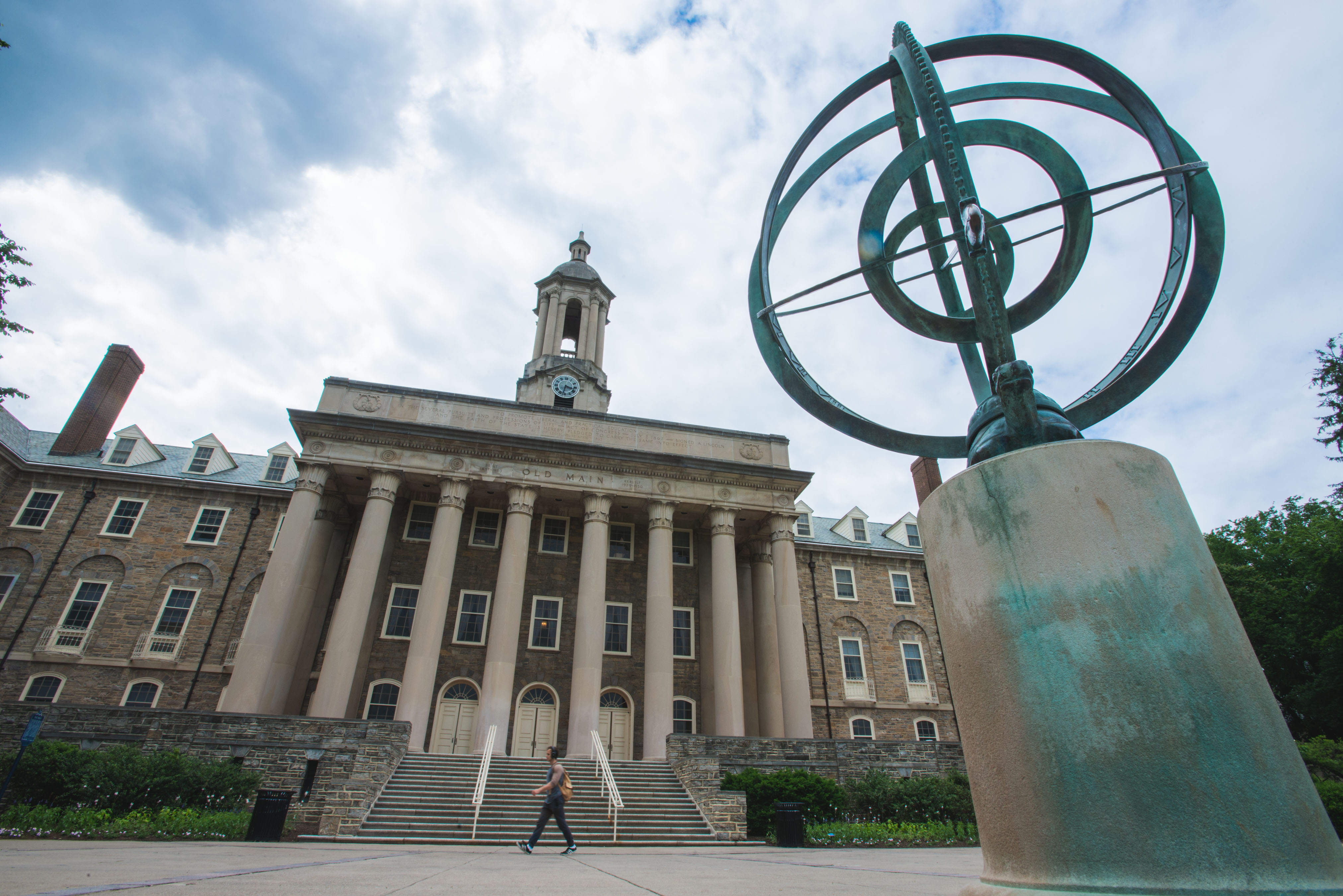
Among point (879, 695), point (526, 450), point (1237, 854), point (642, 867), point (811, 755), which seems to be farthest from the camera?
point (879, 695)

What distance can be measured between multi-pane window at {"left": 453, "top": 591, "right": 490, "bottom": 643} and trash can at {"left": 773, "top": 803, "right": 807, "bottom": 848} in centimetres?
1714

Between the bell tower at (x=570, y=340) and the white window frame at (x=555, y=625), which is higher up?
the bell tower at (x=570, y=340)

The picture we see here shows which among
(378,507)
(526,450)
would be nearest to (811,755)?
(526,450)

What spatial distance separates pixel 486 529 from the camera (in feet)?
100

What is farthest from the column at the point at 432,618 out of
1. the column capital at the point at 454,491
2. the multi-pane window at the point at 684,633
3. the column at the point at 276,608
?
the multi-pane window at the point at 684,633

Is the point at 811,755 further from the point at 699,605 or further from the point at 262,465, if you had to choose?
the point at 262,465

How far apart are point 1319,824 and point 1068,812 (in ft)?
3.59

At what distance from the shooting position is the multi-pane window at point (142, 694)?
28.1 metres

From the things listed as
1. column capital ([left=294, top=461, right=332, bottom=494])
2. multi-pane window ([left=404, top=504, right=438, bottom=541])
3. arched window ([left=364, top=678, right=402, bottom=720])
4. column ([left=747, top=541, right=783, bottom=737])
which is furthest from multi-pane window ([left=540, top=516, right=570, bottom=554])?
column capital ([left=294, top=461, right=332, bottom=494])

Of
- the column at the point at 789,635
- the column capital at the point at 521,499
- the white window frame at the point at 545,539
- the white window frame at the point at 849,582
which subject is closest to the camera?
the column at the point at 789,635

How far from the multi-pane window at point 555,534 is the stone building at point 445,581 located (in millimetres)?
92

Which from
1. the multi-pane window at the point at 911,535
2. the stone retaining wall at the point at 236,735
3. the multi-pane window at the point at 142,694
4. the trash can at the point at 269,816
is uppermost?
the multi-pane window at the point at 911,535

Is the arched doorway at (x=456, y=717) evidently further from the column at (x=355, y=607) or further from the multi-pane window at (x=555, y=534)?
the multi-pane window at (x=555, y=534)

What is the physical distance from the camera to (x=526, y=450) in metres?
27.7
